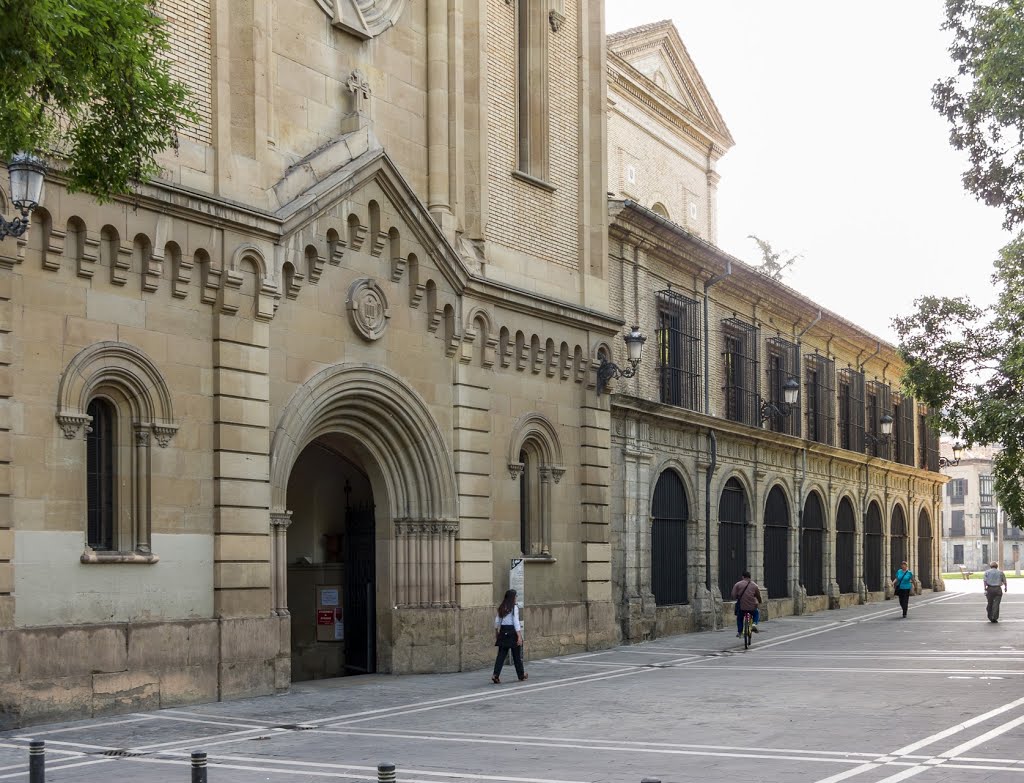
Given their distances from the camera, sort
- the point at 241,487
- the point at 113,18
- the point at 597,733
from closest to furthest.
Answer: the point at 113,18 → the point at 597,733 → the point at 241,487

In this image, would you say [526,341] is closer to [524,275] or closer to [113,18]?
[524,275]

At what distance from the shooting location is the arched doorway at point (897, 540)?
50.1 meters

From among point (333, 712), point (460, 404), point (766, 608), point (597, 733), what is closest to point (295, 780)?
point (597, 733)

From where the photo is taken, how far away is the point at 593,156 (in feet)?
88.8

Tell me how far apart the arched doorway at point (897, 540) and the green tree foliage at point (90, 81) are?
1619 inches

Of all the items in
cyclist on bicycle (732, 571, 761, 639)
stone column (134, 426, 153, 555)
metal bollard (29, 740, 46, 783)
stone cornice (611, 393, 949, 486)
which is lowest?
cyclist on bicycle (732, 571, 761, 639)

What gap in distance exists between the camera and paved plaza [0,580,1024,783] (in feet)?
39.8

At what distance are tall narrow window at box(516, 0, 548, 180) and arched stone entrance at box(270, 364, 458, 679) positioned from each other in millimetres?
5917

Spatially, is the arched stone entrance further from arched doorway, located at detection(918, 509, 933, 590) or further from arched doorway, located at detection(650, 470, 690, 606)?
arched doorway, located at detection(918, 509, 933, 590)

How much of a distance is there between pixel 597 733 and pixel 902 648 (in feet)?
44.7

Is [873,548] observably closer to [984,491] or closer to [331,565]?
[331,565]

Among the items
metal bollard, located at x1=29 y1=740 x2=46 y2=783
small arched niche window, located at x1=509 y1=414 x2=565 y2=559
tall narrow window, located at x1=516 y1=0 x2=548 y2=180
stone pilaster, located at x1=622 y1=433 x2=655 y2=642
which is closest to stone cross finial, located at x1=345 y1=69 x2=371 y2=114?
tall narrow window, located at x1=516 y1=0 x2=548 y2=180

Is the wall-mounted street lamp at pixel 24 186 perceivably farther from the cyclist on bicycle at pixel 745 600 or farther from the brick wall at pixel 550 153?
the cyclist on bicycle at pixel 745 600

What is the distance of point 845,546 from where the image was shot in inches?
1764
